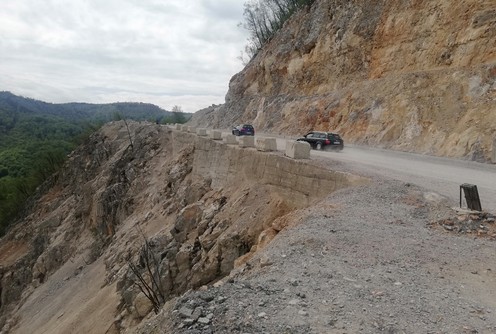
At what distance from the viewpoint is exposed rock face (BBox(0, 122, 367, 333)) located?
42.5 feet

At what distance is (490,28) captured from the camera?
2172 cm

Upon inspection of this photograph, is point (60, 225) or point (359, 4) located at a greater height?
point (359, 4)

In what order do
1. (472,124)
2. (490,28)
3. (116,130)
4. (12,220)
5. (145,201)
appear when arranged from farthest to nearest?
(12,220)
(116,130)
(145,201)
(490,28)
(472,124)

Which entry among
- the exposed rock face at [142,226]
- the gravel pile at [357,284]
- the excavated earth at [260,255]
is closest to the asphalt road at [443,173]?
the excavated earth at [260,255]

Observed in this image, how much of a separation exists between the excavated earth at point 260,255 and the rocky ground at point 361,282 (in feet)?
0.07

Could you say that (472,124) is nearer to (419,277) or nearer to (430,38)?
(430,38)

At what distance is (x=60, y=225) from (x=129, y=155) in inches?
365

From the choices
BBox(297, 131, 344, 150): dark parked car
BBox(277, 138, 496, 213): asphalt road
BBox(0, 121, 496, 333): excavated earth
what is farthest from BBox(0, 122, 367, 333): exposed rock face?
BBox(297, 131, 344, 150): dark parked car

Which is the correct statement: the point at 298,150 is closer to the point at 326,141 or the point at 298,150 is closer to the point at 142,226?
the point at 326,141

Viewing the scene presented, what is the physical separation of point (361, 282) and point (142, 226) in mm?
18111

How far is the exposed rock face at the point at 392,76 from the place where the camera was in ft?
66.4

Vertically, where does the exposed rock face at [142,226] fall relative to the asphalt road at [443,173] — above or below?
below

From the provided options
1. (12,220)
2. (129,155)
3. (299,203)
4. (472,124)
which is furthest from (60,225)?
(472,124)

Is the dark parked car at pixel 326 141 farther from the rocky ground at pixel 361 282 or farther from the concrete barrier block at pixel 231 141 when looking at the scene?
the rocky ground at pixel 361 282
